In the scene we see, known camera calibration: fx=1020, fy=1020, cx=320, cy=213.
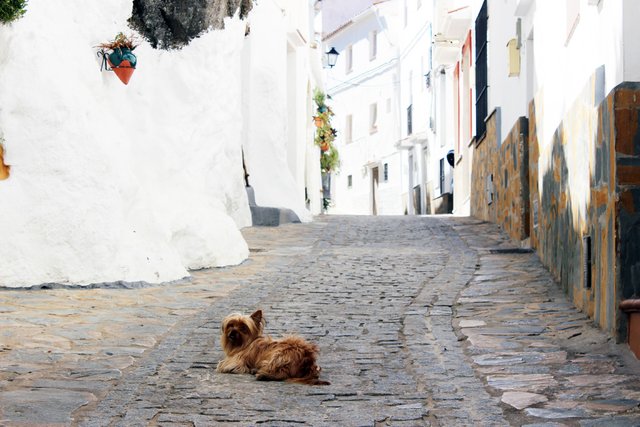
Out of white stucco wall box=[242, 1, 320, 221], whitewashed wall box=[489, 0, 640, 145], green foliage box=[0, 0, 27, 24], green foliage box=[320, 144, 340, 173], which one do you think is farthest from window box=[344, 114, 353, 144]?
green foliage box=[0, 0, 27, 24]

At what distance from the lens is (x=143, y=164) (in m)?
11.9

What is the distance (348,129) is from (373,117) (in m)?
2.53

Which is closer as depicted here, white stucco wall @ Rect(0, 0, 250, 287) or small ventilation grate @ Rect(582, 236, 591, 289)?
small ventilation grate @ Rect(582, 236, 591, 289)

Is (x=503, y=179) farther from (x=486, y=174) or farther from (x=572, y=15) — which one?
(x=572, y=15)

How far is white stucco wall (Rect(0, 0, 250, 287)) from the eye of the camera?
9641mm

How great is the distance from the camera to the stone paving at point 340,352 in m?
5.29

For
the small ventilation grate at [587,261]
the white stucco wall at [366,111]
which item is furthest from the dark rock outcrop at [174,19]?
the white stucco wall at [366,111]

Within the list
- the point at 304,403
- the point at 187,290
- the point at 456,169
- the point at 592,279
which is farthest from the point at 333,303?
the point at 456,169

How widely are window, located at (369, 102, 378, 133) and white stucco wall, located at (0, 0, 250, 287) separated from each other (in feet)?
96.2

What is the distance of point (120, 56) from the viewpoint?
1081 centimetres

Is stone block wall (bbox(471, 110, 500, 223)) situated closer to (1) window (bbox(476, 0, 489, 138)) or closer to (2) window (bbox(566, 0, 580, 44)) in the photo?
(1) window (bbox(476, 0, 489, 138))

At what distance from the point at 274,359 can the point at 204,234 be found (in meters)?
5.87

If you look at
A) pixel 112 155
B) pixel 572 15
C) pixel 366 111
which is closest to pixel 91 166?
pixel 112 155

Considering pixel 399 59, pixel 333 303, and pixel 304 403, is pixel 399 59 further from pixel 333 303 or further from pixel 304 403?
pixel 304 403
